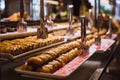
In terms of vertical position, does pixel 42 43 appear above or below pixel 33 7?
below

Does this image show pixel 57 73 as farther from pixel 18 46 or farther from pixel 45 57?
pixel 18 46

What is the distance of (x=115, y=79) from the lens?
3045mm

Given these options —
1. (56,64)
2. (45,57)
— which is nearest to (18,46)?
(45,57)

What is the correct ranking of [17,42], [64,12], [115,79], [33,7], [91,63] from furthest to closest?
[64,12]
[33,7]
[115,79]
[91,63]
[17,42]

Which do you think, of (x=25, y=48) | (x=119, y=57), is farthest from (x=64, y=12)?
(x=25, y=48)

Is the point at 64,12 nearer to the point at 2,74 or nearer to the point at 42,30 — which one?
the point at 42,30

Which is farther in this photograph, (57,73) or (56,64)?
(56,64)

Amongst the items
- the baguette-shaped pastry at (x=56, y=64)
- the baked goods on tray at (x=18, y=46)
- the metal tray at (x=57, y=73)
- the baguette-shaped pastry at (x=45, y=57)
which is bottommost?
the metal tray at (x=57, y=73)

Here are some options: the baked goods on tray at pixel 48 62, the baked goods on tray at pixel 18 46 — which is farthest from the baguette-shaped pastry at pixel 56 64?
the baked goods on tray at pixel 18 46

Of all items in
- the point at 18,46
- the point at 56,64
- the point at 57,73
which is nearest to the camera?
the point at 57,73

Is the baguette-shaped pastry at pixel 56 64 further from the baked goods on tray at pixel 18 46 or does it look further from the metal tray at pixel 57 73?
the baked goods on tray at pixel 18 46

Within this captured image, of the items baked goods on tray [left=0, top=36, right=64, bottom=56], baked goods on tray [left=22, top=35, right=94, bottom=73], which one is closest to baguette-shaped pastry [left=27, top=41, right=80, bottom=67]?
baked goods on tray [left=22, top=35, right=94, bottom=73]

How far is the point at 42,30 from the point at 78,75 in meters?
0.57

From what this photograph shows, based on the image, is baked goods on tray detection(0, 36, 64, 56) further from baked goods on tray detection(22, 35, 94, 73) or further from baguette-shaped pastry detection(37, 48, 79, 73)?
baguette-shaped pastry detection(37, 48, 79, 73)
